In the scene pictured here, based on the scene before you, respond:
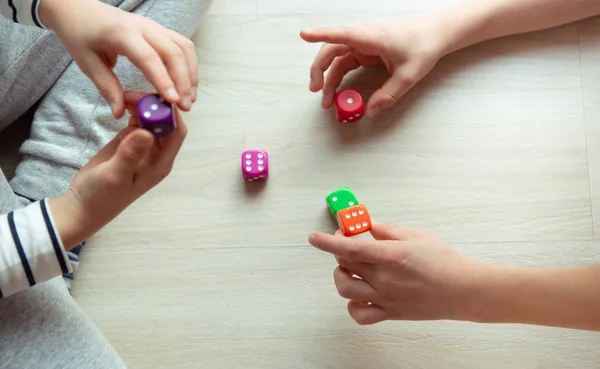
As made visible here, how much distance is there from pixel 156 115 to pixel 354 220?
34 cm

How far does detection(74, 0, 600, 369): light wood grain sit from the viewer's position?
932 millimetres

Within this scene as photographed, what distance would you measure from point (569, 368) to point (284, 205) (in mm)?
484

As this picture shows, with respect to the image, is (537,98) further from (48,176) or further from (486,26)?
(48,176)

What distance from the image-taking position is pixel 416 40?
3.19ft

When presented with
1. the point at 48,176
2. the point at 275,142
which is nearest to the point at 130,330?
the point at 48,176

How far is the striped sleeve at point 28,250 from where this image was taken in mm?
721

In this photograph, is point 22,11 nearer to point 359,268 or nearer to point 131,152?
point 131,152

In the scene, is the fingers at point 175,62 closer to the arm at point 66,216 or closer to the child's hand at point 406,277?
the arm at point 66,216

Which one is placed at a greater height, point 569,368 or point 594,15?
point 594,15

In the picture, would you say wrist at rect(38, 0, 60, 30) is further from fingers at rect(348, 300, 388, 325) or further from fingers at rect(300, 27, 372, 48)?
fingers at rect(348, 300, 388, 325)

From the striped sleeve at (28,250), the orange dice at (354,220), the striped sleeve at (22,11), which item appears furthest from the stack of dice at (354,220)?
the striped sleeve at (22,11)

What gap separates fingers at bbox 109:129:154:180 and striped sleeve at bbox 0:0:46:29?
0.94 feet

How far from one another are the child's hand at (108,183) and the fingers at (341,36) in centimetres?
30

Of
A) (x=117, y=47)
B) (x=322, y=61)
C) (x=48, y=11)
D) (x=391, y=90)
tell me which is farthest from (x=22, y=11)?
(x=391, y=90)
